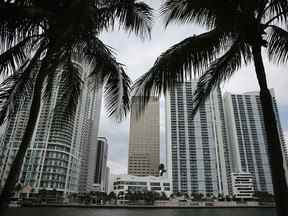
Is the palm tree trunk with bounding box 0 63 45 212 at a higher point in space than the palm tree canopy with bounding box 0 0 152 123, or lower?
lower

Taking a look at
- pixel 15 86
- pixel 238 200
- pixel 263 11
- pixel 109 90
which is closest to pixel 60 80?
pixel 15 86

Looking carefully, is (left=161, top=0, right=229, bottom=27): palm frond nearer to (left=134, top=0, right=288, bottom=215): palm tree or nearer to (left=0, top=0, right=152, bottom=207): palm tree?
(left=134, top=0, right=288, bottom=215): palm tree

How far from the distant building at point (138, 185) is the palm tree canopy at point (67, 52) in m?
86.0

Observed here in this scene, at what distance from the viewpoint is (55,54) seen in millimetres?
2863

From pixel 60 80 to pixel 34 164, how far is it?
80080 millimetres

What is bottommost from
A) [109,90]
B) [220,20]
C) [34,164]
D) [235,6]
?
[109,90]

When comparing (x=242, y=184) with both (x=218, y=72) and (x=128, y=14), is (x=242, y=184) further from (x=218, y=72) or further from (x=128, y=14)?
(x=128, y=14)

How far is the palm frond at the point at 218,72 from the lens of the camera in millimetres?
3936

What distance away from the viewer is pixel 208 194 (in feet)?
285

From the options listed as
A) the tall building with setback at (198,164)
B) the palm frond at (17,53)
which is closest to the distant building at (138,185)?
the tall building with setback at (198,164)

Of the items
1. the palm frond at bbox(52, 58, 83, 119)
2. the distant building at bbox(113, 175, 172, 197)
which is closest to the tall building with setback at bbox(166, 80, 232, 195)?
the distant building at bbox(113, 175, 172, 197)

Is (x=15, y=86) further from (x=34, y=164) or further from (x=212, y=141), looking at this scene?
(x=212, y=141)

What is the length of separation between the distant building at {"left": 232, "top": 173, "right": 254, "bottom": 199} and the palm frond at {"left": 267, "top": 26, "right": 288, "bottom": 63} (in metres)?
99.2

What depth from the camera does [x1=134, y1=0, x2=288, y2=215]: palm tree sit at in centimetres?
270
